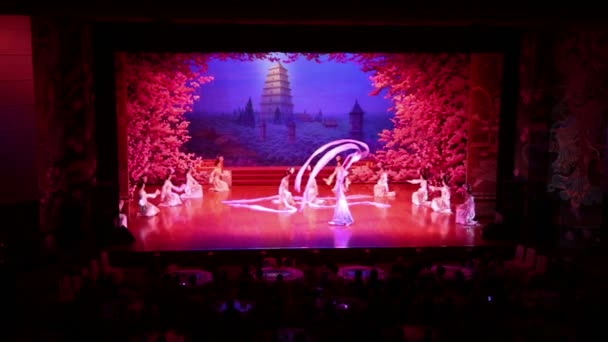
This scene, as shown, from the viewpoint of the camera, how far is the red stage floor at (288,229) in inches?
413

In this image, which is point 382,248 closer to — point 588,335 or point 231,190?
point 588,335

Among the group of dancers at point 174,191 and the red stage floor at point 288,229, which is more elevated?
the group of dancers at point 174,191

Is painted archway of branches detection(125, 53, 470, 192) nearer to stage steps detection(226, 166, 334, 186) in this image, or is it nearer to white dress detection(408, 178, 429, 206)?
stage steps detection(226, 166, 334, 186)

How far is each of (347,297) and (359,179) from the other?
12.3m

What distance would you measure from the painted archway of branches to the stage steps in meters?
1.57

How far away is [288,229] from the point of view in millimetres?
11586

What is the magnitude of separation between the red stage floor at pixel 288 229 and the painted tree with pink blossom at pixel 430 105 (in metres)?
2.70

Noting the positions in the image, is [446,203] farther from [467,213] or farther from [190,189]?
[190,189]

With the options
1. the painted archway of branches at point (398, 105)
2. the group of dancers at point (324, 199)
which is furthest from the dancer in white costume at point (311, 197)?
the painted archway of branches at point (398, 105)

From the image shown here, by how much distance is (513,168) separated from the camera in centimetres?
1185

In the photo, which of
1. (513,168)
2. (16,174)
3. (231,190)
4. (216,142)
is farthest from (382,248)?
(216,142)

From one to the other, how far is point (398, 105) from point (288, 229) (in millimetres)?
7442

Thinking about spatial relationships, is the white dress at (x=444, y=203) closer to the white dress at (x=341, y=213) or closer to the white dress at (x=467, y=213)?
the white dress at (x=467, y=213)

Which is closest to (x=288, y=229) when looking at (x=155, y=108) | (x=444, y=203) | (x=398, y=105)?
(x=444, y=203)
